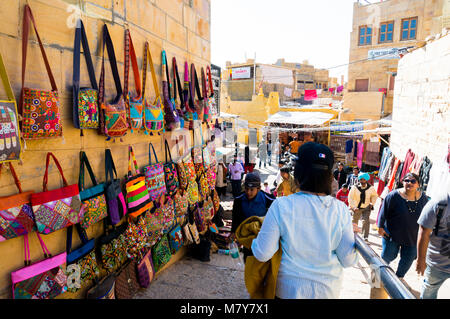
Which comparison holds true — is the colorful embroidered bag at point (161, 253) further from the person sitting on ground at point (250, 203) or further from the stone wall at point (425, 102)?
the stone wall at point (425, 102)

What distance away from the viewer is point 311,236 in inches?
62.8

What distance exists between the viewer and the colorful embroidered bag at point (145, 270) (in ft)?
10.7

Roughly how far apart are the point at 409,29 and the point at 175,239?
22015 millimetres

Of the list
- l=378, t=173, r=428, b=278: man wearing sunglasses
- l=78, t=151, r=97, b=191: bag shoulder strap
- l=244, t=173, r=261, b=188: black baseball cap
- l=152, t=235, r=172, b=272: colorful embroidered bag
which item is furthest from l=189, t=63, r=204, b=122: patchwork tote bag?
→ l=378, t=173, r=428, b=278: man wearing sunglasses

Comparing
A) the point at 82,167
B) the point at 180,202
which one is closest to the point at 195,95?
the point at 180,202

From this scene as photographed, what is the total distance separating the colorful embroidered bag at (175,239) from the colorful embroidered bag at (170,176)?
0.61 m

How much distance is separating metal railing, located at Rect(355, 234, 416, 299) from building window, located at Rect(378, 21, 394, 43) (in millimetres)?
22381

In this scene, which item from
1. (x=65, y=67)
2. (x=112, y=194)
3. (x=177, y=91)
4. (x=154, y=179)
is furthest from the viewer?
(x=177, y=91)

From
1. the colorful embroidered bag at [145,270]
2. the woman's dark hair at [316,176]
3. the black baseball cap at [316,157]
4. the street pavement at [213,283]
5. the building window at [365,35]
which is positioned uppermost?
the building window at [365,35]

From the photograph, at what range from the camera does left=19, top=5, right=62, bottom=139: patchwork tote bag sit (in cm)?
187

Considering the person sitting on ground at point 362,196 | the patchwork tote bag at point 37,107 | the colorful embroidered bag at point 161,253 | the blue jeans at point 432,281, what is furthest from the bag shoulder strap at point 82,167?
the person sitting on ground at point 362,196

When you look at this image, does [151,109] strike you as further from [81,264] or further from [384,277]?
[384,277]

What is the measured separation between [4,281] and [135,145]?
5.92ft

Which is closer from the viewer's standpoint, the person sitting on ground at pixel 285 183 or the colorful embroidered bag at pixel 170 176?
the colorful embroidered bag at pixel 170 176
